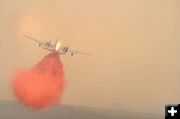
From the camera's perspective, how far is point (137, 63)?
2383 mm

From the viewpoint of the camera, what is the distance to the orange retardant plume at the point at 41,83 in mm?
2242

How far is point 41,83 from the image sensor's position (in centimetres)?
228

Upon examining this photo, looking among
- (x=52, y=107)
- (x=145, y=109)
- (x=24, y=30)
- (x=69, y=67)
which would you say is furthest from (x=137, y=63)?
(x=24, y=30)

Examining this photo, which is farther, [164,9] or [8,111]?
[164,9]

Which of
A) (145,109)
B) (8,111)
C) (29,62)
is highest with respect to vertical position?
(29,62)

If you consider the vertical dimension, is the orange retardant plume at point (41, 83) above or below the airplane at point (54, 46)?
below

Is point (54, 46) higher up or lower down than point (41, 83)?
higher up

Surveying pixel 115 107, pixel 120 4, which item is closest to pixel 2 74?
pixel 115 107

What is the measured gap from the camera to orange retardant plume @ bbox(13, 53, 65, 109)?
2.24 meters

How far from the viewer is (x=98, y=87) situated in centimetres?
233

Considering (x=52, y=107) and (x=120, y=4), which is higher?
(x=120, y=4)

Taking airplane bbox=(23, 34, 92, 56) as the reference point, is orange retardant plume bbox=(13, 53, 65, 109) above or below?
below

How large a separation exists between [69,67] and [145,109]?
0.61 meters

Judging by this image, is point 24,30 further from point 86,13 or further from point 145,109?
point 145,109
